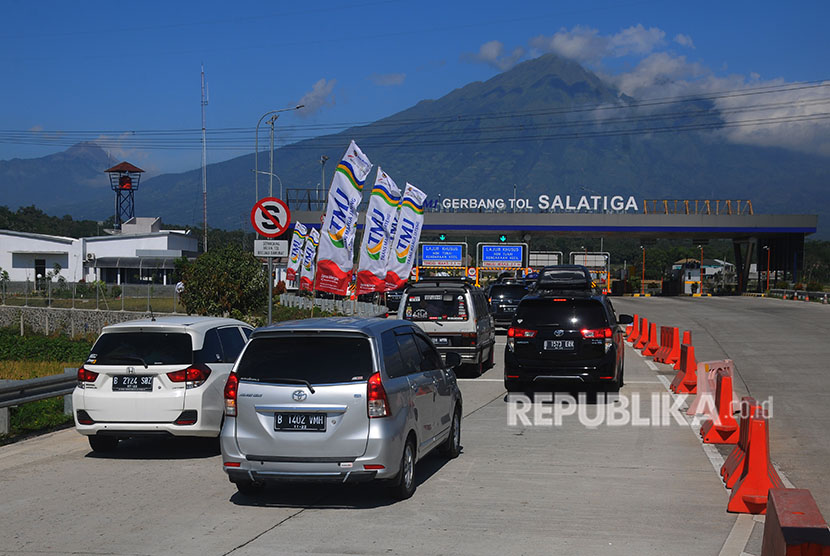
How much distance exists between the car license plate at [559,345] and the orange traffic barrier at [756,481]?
744 centimetres

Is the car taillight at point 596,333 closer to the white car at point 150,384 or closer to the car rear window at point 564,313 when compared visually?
the car rear window at point 564,313

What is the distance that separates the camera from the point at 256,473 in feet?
27.0

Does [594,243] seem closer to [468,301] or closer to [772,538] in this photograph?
[468,301]

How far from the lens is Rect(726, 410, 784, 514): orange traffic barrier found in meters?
8.15

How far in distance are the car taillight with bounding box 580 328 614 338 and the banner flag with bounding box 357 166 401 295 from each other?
15983 millimetres

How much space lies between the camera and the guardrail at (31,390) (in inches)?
471

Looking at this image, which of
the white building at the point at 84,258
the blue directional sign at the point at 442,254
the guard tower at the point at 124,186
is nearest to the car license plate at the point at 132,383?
the blue directional sign at the point at 442,254

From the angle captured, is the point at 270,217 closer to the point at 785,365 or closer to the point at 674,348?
the point at 674,348

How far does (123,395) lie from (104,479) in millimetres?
1157

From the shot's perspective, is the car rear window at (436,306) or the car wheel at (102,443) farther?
the car rear window at (436,306)

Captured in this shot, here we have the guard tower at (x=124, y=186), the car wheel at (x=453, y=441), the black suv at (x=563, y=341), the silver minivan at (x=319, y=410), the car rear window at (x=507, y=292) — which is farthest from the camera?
the guard tower at (x=124, y=186)

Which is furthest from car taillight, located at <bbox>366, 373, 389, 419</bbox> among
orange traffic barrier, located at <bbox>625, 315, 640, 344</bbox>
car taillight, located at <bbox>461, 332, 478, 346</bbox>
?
orange traffic barrier, located at <bbox>625, 315, 640, 344</bbox>

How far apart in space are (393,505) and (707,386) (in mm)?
7848

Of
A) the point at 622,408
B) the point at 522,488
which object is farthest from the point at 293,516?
the point at 622,408
